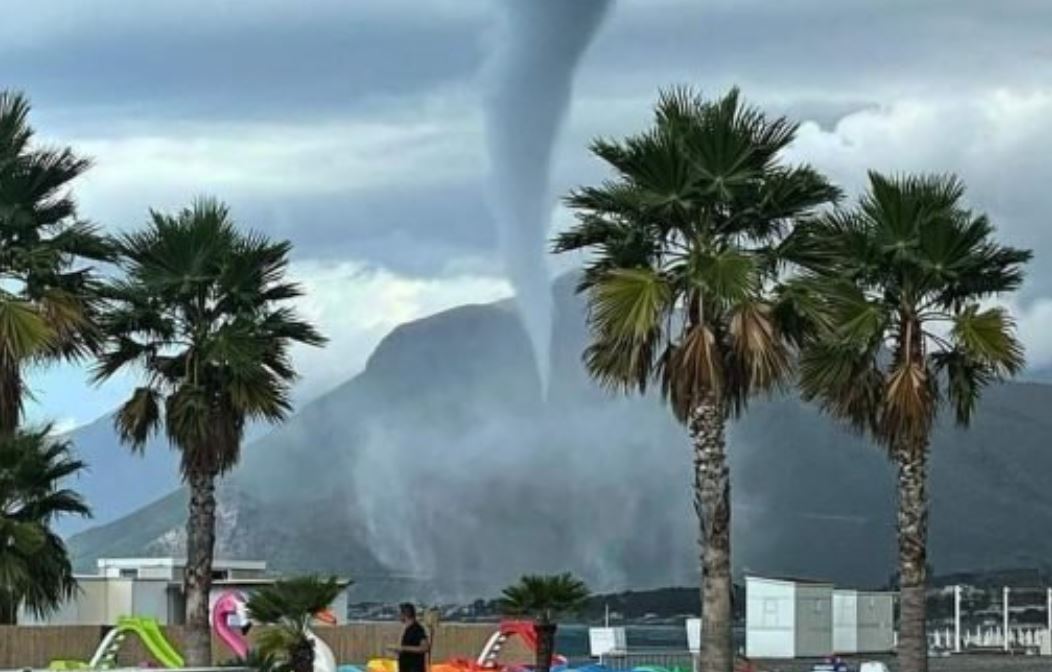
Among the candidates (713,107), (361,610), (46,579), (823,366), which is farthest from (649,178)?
(361,610)

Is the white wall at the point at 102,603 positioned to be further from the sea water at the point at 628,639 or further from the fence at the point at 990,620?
the fence at the point at 990,620

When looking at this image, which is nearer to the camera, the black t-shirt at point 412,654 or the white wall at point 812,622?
the black t-shirt at point 412,654

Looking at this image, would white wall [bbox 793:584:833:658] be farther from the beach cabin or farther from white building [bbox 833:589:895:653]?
the beach cabin

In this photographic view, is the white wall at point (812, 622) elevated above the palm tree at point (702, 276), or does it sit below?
below

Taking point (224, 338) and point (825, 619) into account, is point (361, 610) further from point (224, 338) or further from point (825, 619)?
point (224, 338)

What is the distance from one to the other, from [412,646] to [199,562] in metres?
10.5

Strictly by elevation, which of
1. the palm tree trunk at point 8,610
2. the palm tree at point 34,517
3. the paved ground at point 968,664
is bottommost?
the paved ground at point 968,664

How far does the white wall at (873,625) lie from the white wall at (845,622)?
0.52ft

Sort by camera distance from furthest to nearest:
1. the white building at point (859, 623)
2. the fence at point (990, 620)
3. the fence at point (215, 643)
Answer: the fence at point (990, 620)
the white building at point (859, 623)
the fence at point (215, 643)

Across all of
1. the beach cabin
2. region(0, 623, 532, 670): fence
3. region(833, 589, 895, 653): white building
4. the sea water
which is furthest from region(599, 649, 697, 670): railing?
the sea water

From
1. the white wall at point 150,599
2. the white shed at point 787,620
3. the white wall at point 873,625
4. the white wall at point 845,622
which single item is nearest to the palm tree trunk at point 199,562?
the white shed at point 787,620

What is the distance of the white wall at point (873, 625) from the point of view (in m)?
57.2

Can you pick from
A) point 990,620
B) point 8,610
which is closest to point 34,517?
point 8,610

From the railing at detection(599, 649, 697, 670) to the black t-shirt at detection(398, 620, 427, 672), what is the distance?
18698 millimetres
